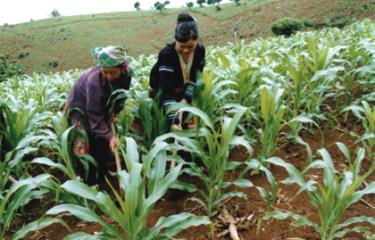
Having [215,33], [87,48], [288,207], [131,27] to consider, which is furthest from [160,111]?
[131,27]

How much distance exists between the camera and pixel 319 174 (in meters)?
2.39

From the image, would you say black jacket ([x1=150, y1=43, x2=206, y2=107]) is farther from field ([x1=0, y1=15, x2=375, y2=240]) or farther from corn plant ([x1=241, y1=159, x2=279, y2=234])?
corn plant ([x1=241, y1=159, x2=279, y2=234])

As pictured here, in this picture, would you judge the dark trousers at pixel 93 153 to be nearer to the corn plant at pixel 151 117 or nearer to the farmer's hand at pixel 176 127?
the corn plant at pixel 151 117

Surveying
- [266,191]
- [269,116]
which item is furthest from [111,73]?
[266,191]

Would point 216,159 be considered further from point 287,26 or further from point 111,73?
point 287,26

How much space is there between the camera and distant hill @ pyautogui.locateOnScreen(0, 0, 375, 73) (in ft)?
95.8

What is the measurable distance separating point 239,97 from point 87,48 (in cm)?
3915

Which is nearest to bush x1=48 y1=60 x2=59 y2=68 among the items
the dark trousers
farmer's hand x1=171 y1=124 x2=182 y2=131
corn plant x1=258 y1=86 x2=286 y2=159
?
the dark trousers

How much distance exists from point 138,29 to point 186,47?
43.2 metres

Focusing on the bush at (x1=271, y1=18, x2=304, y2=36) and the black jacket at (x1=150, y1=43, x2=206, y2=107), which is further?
the bush at (x1=271, y1=18, x2=304, y2=36)

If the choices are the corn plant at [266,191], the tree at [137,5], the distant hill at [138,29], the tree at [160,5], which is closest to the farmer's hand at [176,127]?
the corn plant at [266,191]

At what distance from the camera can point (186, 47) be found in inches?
92.4

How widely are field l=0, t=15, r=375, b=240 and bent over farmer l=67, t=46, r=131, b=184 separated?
107 mm

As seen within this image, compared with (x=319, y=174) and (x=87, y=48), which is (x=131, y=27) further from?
(x=319, y=174)
